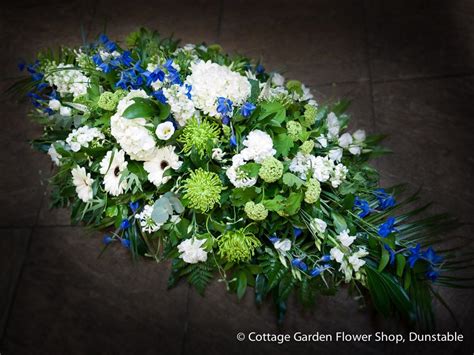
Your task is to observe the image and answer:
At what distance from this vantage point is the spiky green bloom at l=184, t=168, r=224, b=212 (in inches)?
51.6

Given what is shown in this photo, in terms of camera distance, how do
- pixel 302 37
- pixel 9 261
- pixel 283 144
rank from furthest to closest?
pixel 302 37
pixel 9 261
pixel 283 144

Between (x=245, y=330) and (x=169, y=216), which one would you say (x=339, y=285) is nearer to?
(x=245, y=330)

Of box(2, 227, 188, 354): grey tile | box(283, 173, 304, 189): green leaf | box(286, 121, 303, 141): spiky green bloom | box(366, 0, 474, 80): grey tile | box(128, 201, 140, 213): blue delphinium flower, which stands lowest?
box(2, 227, 188, 354): grey tile

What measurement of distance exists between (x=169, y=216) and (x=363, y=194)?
702 millimetres

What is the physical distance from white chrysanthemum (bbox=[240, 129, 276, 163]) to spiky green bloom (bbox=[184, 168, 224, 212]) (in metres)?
0.12

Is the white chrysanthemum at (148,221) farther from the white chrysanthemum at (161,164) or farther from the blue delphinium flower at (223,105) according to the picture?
the blue delphinium flower at (223,105)

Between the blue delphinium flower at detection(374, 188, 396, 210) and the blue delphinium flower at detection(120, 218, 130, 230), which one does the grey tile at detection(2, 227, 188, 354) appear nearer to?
the blue delphinium flower at detection(120, 218, 130, 230)

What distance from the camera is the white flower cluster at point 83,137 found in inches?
59.0

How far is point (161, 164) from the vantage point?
142cm

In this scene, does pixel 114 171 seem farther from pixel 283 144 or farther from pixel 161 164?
pixel 283 144

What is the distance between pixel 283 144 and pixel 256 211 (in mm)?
256

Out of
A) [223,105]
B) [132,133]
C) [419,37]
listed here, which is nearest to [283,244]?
[223,105]

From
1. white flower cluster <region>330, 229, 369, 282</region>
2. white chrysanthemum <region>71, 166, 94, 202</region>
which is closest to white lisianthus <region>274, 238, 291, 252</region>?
white flower cluster <region>330, 229, 369, 282</region>

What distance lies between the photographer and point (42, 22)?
2.41 m
